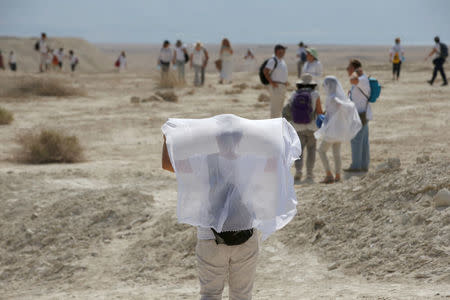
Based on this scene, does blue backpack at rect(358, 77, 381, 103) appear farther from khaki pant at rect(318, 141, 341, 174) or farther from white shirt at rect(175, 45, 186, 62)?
white shirt at rect(175, 45, 186, 62)

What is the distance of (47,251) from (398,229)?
4.08 m

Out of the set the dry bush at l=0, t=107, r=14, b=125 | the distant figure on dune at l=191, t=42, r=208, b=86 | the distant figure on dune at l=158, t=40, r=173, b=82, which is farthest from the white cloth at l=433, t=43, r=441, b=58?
the dry bush at l=0, t=107, r=14, b=125

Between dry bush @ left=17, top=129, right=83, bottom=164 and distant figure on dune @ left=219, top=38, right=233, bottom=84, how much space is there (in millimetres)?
11444

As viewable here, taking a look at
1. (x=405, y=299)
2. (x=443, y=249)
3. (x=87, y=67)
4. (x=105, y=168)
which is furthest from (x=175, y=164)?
(x=87, y=67)

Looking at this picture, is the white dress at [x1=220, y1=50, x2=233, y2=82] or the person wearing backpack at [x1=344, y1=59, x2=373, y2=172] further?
the white dress at [x1=220, y1=50, x2=233, y2=82]

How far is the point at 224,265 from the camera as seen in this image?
3627 millimetres

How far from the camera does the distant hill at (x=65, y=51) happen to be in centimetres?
5088

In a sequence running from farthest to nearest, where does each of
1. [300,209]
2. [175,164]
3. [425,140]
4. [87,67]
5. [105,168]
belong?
1. [87,67]
2. [425,140]
3. [105,168]
4. [300,209]
5. [175,164]

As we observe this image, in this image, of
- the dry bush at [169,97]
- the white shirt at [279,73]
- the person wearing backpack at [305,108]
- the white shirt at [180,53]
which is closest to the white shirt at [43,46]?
the white shirt at [180,53]

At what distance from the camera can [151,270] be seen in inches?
270

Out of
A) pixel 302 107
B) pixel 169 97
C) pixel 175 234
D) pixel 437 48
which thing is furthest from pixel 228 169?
pixel 437 48

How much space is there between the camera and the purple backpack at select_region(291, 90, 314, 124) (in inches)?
354

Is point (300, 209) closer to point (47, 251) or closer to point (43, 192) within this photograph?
point (47, 251)

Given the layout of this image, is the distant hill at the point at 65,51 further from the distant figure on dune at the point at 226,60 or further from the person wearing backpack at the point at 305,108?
the person wearing backpack at the point at 305,108
